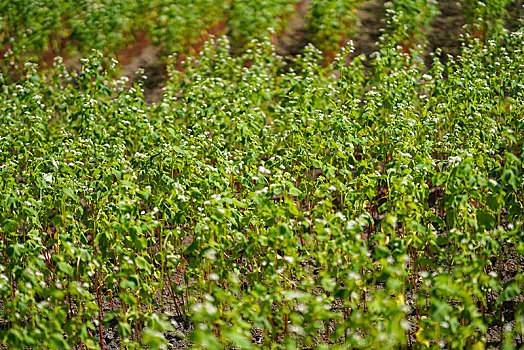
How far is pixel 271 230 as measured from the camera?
443cm

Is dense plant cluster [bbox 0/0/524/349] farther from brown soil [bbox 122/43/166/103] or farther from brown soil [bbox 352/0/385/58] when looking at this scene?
brown soil [bbox 352/0/385/58]

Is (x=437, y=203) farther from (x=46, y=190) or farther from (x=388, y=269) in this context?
(x=46, y=190)

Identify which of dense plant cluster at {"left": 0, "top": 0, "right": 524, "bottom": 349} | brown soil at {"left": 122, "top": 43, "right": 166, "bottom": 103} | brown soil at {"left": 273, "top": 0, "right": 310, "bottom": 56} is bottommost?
brown soil at {"left": 122, "top": 43, "right": 166, "bottom": 103}

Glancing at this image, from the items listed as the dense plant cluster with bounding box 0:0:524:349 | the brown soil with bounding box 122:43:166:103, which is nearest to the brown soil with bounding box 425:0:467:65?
the dense plant cluster with bounding box 0:0:524:349

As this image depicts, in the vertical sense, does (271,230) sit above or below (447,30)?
above

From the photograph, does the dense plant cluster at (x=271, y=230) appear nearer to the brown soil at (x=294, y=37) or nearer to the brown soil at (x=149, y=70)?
the brown soil at (x=149, y=70)

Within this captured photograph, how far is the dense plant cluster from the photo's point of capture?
13.7 ft

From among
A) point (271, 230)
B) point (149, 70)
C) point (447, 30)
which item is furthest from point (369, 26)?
point (271, 230)

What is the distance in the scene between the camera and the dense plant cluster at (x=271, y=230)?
13.7ft

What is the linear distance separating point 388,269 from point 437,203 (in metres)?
3.06

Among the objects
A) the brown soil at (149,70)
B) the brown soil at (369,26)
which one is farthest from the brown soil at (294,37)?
the brown soil at (149,70)

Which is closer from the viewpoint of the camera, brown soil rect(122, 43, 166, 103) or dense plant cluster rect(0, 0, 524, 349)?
dense plant cluster rect(0, 0, 524, 349)

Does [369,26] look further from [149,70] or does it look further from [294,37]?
[149,70]

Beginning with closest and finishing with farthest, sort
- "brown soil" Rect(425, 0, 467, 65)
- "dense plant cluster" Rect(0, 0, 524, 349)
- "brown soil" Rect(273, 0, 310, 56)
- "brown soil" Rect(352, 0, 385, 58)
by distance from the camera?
"dense plant cluster" Rect(0, 0, 524, 349) → "brown soil" Rect(425, 0, 467, 65) → "brown soil" Rect(352, 0, 385, 58) → "brown soil" Rect(273, 0, 310, 56)
